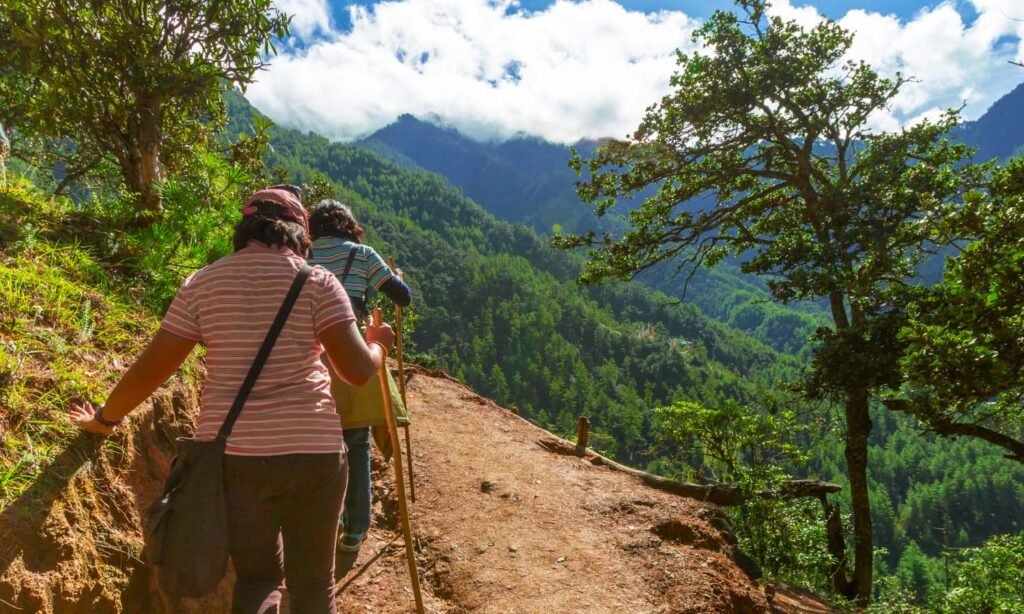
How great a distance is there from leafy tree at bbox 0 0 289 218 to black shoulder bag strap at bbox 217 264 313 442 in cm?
389

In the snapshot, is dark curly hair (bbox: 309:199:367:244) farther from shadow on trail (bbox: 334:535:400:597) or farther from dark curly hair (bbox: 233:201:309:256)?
shadow on trail (bbox: 334:535:400:597)

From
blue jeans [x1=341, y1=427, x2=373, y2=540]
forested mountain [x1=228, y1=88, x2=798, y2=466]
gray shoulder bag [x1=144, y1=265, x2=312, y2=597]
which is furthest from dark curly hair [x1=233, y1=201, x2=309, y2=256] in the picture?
forested mountain [x1=228, y1=88, x2=798, y2=466]

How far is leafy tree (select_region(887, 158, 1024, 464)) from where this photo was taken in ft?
15.0

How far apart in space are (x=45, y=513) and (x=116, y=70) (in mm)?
4567

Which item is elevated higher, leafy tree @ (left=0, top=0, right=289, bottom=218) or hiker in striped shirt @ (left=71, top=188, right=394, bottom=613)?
leafy tree @ (left=0, top=0, right=289, bottom=218)

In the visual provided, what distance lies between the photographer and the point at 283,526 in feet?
6.05

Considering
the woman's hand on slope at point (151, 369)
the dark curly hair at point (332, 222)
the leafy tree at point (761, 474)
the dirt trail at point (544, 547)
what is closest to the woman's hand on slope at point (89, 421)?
the woman's hand on slope at point (151, 369)

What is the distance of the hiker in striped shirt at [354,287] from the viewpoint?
2.84 meters

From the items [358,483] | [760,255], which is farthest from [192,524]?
[760,255]

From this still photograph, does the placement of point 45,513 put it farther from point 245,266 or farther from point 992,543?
point 992,543

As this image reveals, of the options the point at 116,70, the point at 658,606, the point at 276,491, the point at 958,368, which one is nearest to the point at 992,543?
the point at 958,368

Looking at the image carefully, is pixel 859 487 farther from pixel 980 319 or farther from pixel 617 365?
pixel 617 365

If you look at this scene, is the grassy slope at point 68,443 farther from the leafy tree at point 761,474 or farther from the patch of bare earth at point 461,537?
the leafy tree at point 761,474

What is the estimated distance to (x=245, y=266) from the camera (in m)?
1.80
